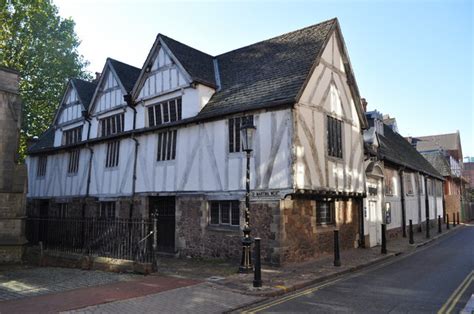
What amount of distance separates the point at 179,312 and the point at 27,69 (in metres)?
26.3

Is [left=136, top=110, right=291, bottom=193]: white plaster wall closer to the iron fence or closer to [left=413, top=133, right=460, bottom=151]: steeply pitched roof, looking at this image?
the iron fence

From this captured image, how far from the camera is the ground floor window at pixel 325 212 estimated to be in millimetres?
14059

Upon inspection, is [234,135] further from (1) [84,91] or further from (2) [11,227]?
(1) [84,91]

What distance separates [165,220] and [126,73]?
8.84 m

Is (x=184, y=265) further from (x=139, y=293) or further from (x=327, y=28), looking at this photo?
(x=327, y=28)

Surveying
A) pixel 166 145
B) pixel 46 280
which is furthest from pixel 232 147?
pixel 46 280

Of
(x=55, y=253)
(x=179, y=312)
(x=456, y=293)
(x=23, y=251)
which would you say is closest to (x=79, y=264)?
(x=55, y=253)

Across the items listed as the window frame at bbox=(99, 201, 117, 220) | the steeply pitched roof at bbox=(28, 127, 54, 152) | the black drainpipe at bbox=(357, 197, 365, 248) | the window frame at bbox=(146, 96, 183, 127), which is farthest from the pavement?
the steeply pitched roof at bbox=(28, 127, 54, 152)

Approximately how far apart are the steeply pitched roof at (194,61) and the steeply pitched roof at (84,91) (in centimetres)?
757

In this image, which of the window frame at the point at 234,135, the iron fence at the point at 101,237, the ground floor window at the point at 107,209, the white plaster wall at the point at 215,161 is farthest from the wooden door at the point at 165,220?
the window frame at the point at 234,135

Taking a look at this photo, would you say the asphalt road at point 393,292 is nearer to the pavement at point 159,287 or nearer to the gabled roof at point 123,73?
the pavement at point 159,287

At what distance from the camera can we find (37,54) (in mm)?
26578

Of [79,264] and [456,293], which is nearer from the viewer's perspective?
[456,293]

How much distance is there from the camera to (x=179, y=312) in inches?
262
